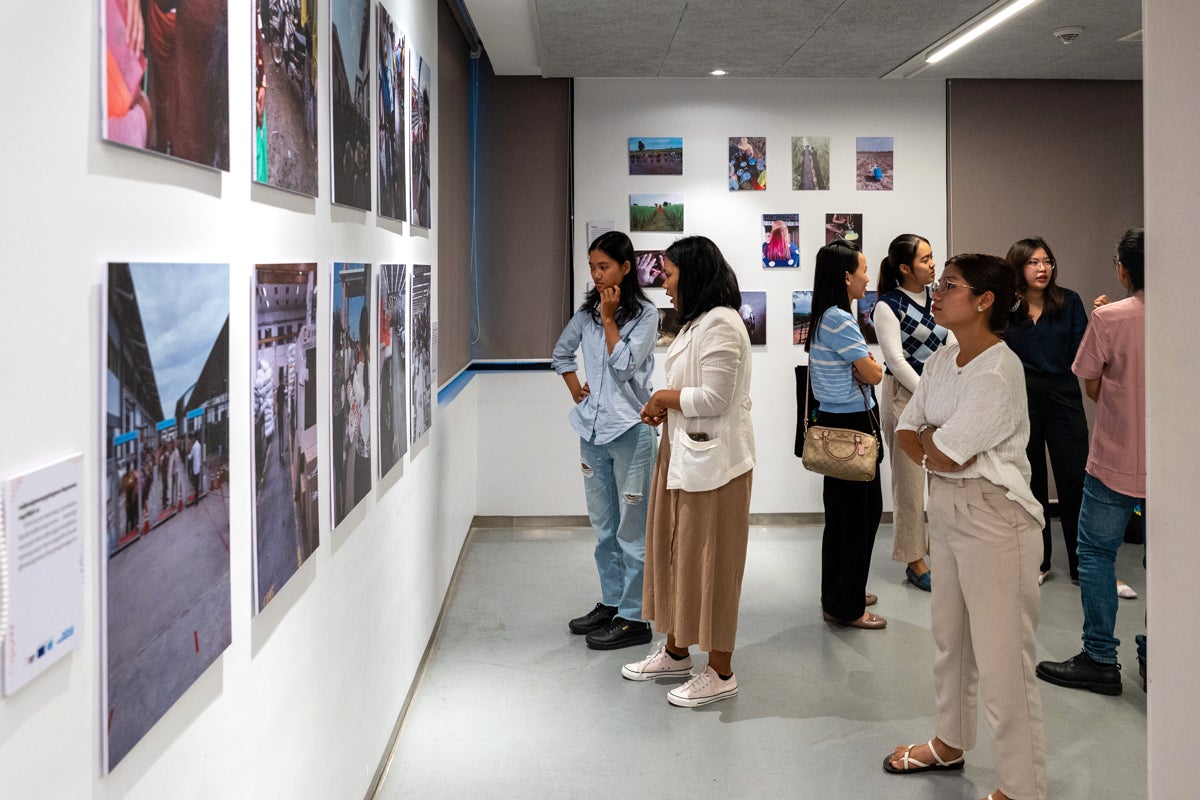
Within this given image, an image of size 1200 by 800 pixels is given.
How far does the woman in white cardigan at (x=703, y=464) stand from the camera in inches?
131

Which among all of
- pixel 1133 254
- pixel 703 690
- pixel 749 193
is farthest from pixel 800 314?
pixel 703 690

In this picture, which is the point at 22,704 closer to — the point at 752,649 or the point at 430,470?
the point at 430,470

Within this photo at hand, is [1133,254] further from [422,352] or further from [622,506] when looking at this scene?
[422,352]

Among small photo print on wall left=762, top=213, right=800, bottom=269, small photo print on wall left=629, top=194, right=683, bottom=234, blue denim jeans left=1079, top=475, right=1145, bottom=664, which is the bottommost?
blue denim jeans left=1079, top=475, right=1145, bottom=664

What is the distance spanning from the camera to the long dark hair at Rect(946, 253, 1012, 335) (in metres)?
2.63

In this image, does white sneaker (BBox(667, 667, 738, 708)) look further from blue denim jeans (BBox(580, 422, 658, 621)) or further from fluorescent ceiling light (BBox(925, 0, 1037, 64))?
fluorescent ceiling light (BBox(925, 0, 1037, 64))

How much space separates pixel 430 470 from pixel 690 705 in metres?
1.34

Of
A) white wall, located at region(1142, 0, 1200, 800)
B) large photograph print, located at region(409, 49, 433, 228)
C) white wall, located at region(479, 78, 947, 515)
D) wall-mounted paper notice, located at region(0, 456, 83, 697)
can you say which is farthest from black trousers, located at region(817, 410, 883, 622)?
wall-mounted paper notice, located at region(0, 456, 83, 697)

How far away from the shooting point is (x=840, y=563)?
4.24m

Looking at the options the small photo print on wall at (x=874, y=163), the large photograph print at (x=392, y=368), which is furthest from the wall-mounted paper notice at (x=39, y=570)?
the small photo print on wall at (x=874, y=163)

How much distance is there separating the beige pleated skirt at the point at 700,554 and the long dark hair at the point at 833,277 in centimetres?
90

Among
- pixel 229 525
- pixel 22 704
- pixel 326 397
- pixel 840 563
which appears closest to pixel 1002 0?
pixel 840 563

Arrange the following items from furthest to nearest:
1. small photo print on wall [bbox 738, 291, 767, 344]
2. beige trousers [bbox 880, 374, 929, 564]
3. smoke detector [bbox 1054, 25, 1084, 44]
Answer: small photo print on wall [bbox 738, 291, 767, 344] → smoke detector [bbox 1054, 25, 1084, 44] → beige trousers [bbox 880, 374, 929, 564]

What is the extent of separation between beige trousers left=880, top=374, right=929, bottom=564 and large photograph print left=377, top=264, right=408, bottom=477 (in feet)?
7.71
